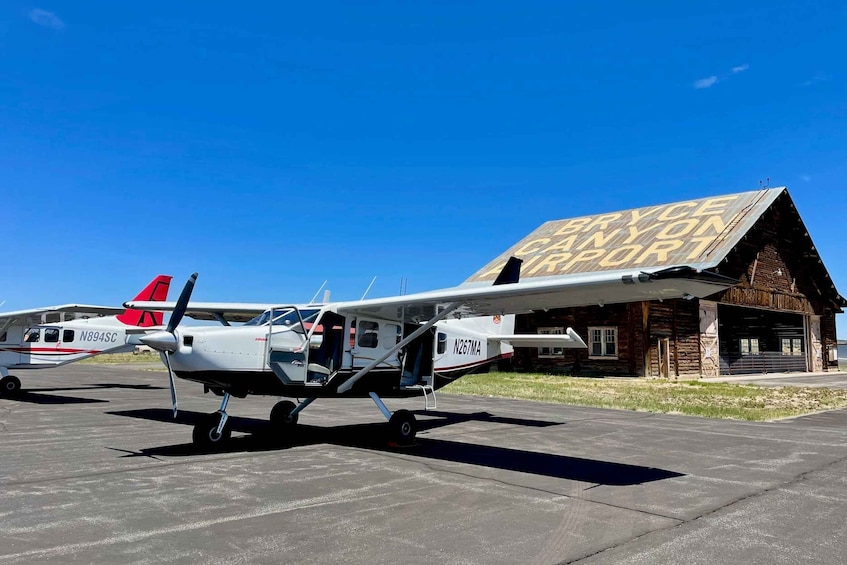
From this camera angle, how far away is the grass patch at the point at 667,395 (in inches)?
685

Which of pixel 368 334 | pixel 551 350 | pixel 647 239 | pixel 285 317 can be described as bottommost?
pixel 551 350

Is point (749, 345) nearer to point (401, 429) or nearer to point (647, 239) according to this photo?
point (647, 239)

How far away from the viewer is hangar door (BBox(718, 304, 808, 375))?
41.0 metres

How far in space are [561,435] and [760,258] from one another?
30879 millimetres

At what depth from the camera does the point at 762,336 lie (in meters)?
48.8

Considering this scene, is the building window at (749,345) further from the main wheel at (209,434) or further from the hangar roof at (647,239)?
the main wheel at (209,434)

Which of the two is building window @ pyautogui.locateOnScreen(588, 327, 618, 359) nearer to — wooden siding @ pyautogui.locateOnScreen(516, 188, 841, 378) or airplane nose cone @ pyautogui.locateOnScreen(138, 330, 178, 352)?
wooden siding @ pyautogui.locateOnScreen(516, 188, 841, 378)

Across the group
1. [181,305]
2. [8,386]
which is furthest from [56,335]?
[181,305]

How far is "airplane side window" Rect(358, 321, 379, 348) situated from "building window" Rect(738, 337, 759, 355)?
151 feet

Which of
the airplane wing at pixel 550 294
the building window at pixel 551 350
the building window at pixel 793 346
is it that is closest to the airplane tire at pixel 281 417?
the airplane wing at pixel 550 294

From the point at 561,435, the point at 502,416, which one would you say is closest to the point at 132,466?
the point at 561,435

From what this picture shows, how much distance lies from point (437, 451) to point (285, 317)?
3.56 meters

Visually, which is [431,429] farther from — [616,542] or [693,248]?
[693,248]

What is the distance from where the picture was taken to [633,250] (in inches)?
1313
